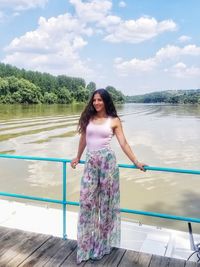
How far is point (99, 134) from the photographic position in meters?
2.64

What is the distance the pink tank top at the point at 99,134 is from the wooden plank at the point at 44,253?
3.42 feet

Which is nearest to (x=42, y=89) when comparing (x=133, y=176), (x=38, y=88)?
(x=38, y=88)

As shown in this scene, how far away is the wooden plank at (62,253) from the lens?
276cm

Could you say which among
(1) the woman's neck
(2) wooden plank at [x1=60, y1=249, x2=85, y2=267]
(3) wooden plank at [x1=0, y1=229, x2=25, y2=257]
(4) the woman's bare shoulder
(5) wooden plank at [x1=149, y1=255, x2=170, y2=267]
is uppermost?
(1) the woman's neck

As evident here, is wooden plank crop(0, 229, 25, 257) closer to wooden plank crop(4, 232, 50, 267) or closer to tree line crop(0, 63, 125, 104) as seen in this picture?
wooden plank crop(4, 232, 50, 267)

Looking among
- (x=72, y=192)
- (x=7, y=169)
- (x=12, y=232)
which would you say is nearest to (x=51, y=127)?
(x=7, y=169)

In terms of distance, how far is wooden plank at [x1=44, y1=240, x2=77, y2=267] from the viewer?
276 cm

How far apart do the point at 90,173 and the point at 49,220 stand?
370 centimetres

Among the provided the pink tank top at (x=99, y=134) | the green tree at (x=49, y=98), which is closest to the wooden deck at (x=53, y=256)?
the pink tank top at (x=99, y=134)

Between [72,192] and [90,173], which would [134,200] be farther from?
[90,173]

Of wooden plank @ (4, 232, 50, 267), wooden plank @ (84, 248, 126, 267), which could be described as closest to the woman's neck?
wooden plank @ (84, 248, 126, 267)

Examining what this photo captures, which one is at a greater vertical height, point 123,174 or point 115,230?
point 115,230

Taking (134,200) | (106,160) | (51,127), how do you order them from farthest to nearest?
1. (51,127)
2. (134,200)
3. (106,160)

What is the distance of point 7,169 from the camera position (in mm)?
14445
